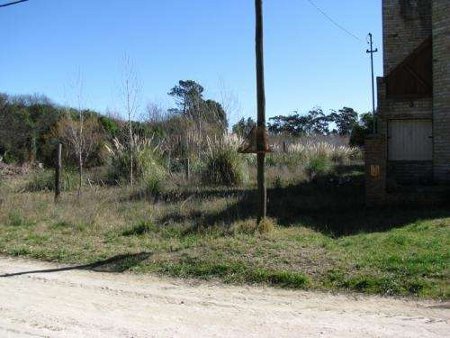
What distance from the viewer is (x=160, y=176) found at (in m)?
18.6

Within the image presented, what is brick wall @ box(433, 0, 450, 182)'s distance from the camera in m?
16.3

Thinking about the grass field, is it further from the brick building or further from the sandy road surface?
the brick building

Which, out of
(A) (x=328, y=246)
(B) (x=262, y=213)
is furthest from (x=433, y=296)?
(B) (x=262, y=213)

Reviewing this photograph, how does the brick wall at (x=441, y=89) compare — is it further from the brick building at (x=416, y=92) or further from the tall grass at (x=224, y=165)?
the tall grass at (x=224, y=165)

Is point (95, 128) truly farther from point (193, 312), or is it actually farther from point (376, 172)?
point (193, 312)

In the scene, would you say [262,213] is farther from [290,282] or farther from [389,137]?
[389,137]

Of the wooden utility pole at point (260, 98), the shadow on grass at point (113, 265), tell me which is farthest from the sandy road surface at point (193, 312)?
the wooden utility pole at point (260, 98)

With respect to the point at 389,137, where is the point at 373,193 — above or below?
below

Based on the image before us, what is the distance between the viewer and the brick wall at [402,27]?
1791cm

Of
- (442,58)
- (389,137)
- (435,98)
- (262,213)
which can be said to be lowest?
(262,213)

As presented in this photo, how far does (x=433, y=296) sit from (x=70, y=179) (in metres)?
17.0

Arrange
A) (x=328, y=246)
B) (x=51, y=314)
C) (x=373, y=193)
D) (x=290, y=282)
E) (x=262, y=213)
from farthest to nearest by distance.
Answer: (x=373, y=193) → (x=262, y=213) → (x=328, y=246) → (x=290, y=282) → (x=51, y=314)

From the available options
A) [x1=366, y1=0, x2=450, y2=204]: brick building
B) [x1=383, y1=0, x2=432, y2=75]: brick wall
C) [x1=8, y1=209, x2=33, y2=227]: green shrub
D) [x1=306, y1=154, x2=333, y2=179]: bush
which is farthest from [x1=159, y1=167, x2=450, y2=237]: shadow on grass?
[x1=383, y1=0, x2=432, y2=75]: brick wall

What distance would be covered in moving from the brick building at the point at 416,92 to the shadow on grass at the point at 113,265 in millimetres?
8876
